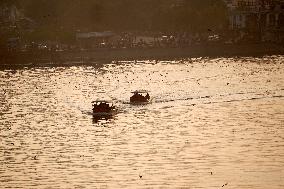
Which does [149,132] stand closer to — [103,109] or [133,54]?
[103,109]

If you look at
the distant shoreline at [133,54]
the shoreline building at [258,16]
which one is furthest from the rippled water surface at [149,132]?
the shoreline building at [258,16]

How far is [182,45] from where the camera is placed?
289ft

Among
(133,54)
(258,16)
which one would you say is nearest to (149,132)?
(133,54)

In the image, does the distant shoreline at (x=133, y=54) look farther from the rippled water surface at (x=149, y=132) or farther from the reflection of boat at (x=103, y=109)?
the reflection of boat at (x=103, y=109)

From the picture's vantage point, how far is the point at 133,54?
86812 mm

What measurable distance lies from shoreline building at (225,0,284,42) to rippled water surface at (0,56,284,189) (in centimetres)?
2500

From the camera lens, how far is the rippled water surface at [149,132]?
34.3m

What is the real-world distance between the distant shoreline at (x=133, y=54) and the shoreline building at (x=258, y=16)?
734 centimetres

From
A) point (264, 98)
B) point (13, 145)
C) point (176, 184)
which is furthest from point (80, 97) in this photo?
point (176, 184)

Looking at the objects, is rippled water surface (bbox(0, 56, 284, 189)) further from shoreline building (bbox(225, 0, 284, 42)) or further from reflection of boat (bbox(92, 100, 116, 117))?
shoreline building (bbox(225, 0, 284, 42))

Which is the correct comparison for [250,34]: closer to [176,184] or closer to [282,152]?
[282,152]

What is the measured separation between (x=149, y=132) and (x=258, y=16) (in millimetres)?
59528

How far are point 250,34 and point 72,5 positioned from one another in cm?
2346

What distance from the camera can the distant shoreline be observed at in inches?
3342
